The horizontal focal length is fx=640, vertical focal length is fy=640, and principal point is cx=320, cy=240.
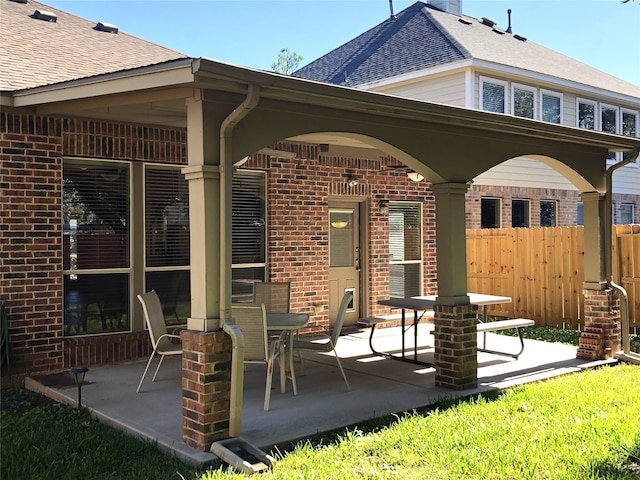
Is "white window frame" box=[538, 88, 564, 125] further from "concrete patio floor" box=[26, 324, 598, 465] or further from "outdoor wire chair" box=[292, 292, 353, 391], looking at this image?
"outdoor wire chair" box=[292, 292, 353, 391]

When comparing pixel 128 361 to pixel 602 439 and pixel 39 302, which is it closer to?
pixel 39 302

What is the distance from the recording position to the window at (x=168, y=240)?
770 cm

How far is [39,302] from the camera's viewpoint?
22.2ft

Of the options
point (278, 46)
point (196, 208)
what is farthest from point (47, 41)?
point (278, 46)

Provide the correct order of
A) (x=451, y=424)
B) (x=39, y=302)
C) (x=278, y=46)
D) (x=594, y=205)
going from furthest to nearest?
(x=278, y=46) → (x=594, y=205) → (x=39, y=302) → (x=451, y=424)

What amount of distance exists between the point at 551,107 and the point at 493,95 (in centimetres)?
220

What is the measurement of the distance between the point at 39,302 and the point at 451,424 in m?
4.41

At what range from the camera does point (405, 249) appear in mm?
11031

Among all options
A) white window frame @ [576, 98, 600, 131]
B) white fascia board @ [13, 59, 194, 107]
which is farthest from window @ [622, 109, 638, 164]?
white fascia board @ [13, 59, 194, 107]

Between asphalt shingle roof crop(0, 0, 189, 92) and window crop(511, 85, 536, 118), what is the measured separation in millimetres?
7958

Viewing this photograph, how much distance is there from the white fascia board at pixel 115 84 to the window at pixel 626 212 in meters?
16.8

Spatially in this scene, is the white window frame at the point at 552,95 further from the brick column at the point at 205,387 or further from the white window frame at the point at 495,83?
the brick column at the point at 205,387

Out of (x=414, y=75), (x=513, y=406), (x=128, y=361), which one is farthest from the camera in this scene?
(x=414, y=75)

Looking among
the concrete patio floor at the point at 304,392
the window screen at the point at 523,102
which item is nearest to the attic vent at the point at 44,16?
the concrete patio floor at the point at 304,392
